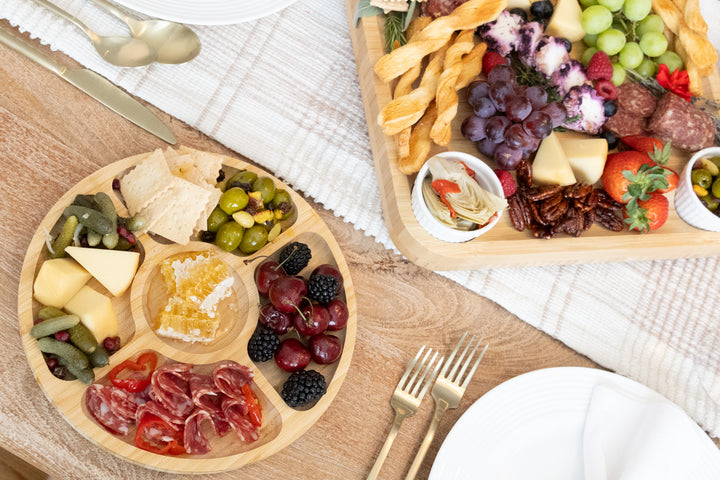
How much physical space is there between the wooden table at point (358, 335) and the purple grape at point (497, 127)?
0.33 meters

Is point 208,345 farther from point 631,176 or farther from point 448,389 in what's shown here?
point 631,176

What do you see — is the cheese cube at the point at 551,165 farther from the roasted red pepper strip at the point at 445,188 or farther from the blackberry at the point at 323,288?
the blackberry at the point at 323,288

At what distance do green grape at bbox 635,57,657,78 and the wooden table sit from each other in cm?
67

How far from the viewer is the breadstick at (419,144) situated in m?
1.21

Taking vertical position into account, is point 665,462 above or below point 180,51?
below

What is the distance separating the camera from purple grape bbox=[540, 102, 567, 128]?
1.26 meters

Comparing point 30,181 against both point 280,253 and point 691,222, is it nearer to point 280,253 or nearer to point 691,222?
point 280,253

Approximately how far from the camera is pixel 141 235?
1.18 m

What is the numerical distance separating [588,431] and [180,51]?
1201 mm

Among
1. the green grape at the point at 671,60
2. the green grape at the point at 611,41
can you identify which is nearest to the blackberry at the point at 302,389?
the green grape at the point at 611,41

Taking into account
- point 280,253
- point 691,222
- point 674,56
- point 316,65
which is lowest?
point 280,253

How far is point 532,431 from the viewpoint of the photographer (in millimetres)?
1197

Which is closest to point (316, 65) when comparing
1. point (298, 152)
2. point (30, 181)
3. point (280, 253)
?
point (298, 152)

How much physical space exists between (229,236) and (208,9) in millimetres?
432
